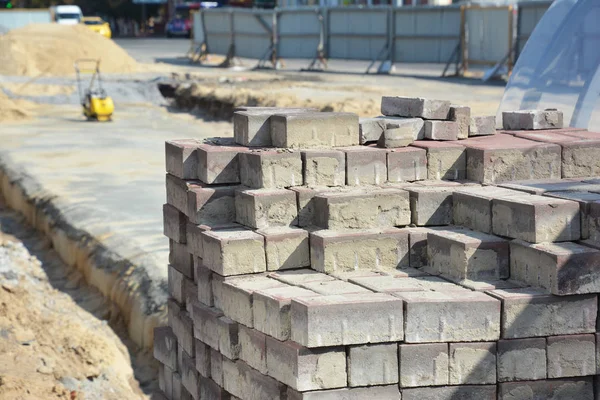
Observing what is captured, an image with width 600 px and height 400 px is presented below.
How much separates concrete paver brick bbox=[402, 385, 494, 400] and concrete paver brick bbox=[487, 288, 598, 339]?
31cm

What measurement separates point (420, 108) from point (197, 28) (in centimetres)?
3486

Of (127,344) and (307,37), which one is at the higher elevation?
(307,37)

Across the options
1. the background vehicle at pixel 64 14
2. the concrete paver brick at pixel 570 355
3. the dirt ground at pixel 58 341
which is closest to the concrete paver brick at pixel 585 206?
the concrete paver brick at pixel 570 355

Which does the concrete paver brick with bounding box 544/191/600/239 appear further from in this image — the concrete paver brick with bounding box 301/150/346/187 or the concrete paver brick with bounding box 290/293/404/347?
the concrete paver brick with bounding box 301/150/346/187

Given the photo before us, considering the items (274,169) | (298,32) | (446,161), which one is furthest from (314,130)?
(298,32)

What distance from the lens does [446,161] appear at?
6.34 m

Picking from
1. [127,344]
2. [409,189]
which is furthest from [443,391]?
[127,344]

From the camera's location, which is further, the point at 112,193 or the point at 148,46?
the point at 148,46

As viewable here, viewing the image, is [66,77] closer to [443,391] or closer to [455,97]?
[455,97]

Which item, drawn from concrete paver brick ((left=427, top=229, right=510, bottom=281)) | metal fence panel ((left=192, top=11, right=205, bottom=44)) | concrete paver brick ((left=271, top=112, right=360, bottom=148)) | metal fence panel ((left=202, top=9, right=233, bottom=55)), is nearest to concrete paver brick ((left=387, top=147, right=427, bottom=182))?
concrete paver brick ((left=271, top=112, right=360, bottom=148))

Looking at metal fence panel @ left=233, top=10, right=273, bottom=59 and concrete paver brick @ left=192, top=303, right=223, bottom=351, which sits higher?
metal fence panel @ left=233, top=10, right=273, bottom=59

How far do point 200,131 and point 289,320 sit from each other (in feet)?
56.0

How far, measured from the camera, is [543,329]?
5230 mm

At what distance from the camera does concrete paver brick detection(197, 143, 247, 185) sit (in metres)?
6.18
